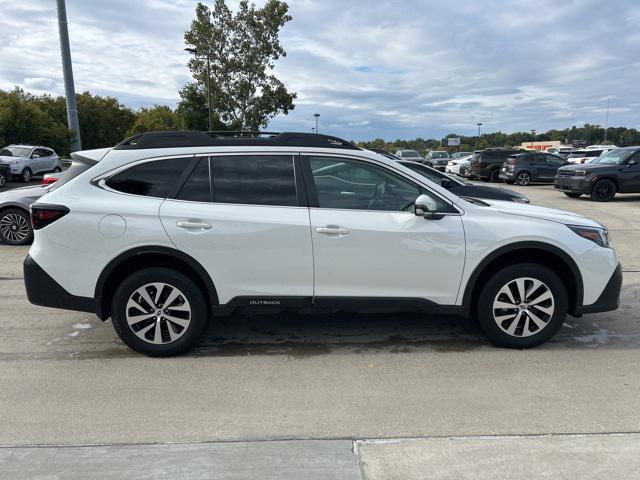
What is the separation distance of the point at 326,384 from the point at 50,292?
7.83 feet

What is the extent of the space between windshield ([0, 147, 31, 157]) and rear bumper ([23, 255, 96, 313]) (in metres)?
21.6

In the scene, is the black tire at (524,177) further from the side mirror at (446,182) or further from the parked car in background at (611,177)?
→ the side mirror at (446,182)

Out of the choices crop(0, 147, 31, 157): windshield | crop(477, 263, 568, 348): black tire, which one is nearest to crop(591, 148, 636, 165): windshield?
crop(477, 263, 568, 348): black tire

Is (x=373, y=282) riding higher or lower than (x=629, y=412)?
higher

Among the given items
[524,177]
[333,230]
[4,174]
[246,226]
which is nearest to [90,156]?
[246,226]

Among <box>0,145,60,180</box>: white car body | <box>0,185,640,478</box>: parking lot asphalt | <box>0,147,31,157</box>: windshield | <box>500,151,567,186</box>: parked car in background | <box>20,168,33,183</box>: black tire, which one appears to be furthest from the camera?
<box>500,151,567,186</box>: parked car in background

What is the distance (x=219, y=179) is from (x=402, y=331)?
2252 millimetres

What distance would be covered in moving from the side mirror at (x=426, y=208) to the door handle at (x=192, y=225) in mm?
1691

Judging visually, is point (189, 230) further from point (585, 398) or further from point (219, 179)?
point (585, 398)

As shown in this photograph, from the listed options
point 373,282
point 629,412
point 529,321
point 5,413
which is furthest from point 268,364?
point 629,412

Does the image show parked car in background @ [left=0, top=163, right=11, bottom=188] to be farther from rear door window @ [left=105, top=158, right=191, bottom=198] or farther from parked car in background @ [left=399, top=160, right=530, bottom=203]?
rear door window @ [left=105, top=158, right=191, bottom=198]

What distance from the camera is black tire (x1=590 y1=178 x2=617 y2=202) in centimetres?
1602

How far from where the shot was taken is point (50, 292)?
13.9 ft

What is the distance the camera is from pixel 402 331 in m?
4.98
